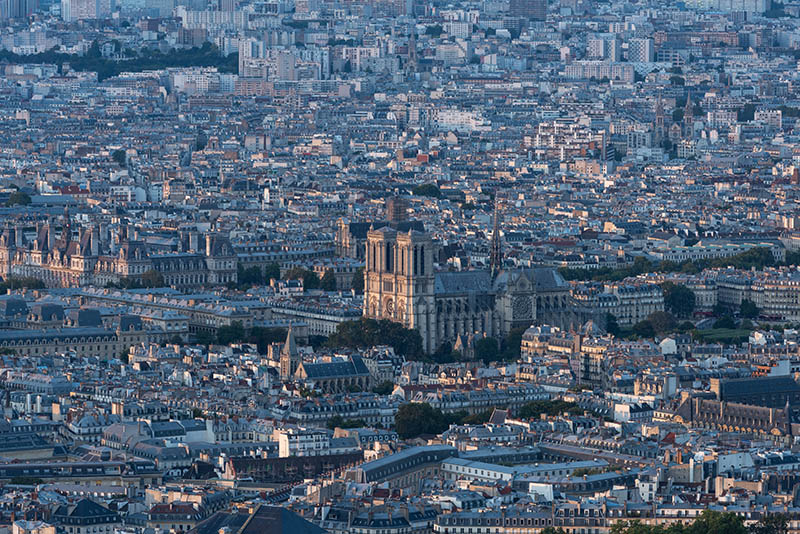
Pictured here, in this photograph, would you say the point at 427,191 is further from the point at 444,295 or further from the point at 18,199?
the point at 444,295

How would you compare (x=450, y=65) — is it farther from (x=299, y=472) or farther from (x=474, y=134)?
(x=299, y=472)

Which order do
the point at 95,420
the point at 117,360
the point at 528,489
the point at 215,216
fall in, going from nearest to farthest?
the point at 528,489 → the point at 95,420 → the point at 117,360 → the point at 215,216

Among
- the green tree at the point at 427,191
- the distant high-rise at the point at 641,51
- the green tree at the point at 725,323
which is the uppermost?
the green tree at the point at 725,323

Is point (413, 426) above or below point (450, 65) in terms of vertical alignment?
above

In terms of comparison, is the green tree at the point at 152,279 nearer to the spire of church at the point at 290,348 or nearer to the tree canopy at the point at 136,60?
the spire of church at the point at 290,348

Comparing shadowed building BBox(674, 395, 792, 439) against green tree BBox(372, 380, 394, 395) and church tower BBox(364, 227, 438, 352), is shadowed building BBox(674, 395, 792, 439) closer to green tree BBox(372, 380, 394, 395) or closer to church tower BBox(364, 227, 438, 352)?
green tree BBox(372, 380, 394, 395)

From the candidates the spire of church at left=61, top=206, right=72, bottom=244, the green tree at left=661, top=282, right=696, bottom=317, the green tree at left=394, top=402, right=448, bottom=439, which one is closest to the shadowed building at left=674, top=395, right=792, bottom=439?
the green tree at left=394, top=402, right=448, bottom=439

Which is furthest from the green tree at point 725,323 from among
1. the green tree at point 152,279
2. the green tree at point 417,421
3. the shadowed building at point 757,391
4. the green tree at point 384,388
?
the green tree at point 417,421

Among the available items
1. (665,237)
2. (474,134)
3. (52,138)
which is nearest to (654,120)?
(474,134)
